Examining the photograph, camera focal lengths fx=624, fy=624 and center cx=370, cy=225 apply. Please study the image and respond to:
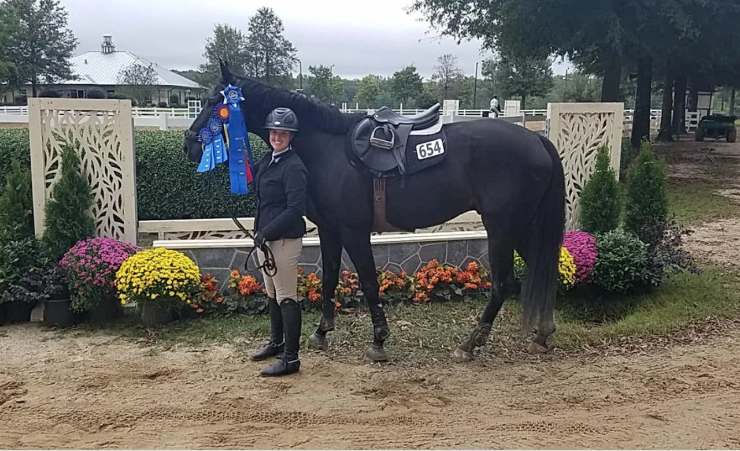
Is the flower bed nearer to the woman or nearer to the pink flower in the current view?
the woman

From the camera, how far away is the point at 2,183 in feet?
28.5

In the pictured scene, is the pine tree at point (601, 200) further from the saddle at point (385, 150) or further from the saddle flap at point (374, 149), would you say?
the saddle flap at point (374, 149)

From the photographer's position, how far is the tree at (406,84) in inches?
1549

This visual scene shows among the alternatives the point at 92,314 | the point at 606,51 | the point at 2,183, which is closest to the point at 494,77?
the point at 606,51

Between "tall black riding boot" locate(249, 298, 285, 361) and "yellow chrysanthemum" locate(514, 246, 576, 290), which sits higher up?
"yellow chrysanthemum" locate(514, 246, 576, 290)

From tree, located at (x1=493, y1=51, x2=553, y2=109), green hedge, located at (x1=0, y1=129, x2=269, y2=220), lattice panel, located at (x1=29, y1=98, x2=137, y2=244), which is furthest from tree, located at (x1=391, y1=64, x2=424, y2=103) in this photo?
lattice panel, located at (x1=29, y1=98, x2=137, y2=244)

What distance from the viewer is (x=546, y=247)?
439 cm

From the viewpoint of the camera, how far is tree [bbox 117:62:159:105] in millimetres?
38978

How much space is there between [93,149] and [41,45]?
44323 mm

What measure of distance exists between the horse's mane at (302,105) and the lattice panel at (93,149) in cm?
165

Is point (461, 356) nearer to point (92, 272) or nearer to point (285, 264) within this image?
point (285, 264)

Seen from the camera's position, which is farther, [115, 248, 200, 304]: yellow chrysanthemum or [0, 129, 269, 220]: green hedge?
[0, 129, 269, 220]: green hedge

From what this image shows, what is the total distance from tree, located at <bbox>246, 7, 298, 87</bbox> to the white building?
465 centimetres

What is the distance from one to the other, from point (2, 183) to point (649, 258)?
826 centimetres
